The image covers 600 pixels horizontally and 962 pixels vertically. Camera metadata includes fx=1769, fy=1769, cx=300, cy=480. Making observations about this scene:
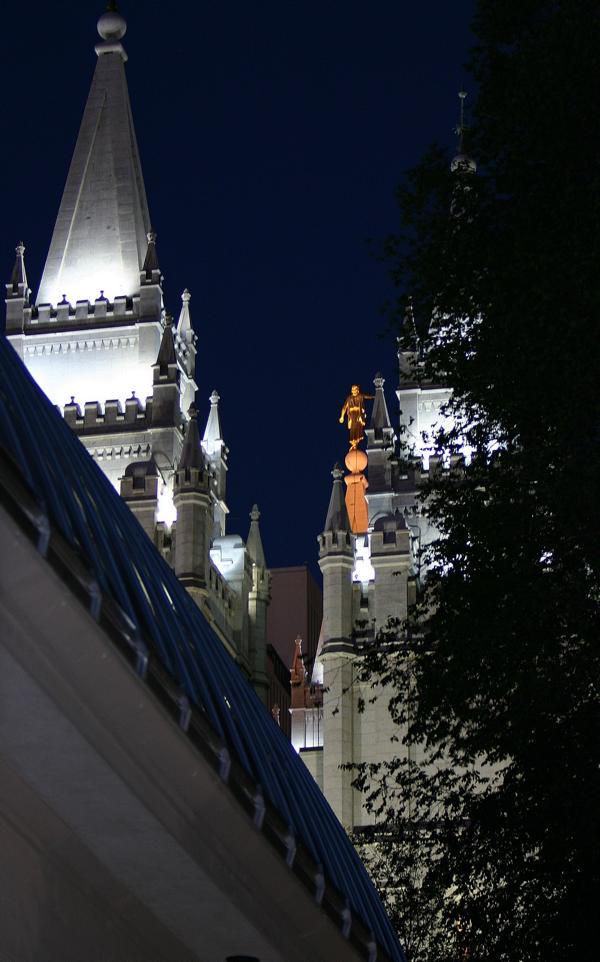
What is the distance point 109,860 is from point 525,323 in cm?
1028

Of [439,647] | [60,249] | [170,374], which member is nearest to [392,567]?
[170,374]

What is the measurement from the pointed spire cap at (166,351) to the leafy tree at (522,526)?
36.6 m

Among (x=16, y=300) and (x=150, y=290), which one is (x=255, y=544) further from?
(x=16, y=300)

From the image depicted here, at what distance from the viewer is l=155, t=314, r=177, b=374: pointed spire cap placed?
60.5 metres

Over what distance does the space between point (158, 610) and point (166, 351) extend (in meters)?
47.3

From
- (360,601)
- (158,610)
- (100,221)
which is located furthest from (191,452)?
(158,610)

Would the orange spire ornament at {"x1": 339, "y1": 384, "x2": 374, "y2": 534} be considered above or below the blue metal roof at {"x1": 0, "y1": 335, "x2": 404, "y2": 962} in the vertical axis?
above

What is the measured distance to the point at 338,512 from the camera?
55781 mm

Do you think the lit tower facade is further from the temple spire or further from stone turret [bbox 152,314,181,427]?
the temple spire

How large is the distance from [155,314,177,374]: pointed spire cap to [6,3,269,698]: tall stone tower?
49 millimetres

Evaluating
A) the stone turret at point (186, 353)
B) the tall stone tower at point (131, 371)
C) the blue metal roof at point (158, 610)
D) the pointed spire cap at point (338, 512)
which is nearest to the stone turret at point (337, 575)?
the pointed spire cap at point (338, 512)

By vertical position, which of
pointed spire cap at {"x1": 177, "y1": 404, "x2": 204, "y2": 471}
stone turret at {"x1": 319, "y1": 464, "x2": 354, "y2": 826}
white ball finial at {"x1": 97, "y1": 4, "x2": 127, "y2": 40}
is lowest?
stone turret at {"x1": 319, "y1": 464, "x2": 354, "y2": 826}

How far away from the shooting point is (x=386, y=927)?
18047mm

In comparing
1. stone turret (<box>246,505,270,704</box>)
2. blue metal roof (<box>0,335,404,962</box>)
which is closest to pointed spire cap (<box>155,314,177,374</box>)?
stone turret (<box>246,505,270,704</box>)
